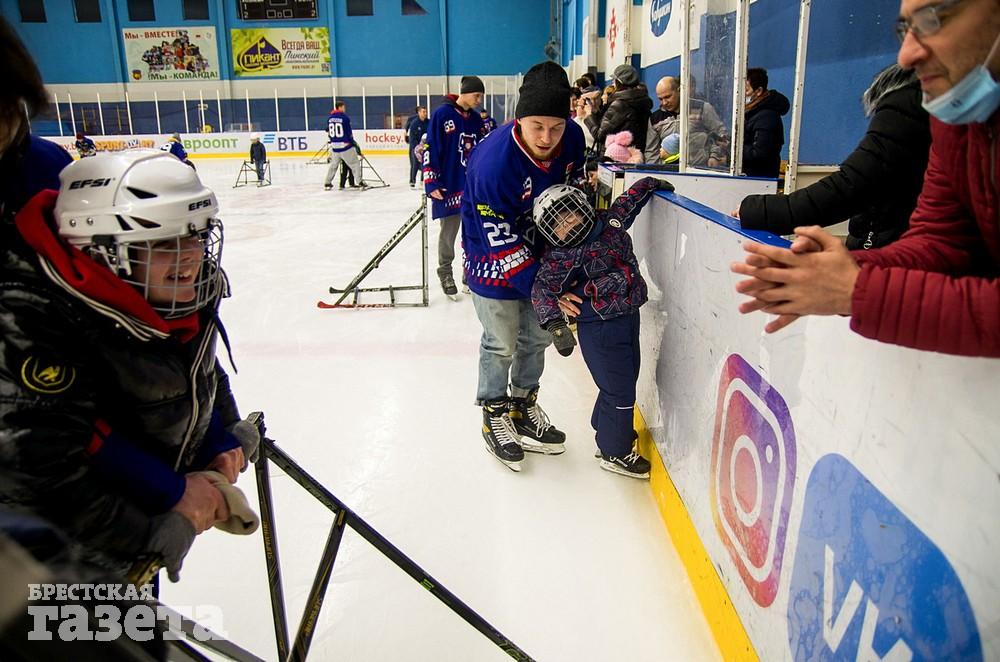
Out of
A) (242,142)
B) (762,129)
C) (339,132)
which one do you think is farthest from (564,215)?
(242,142)

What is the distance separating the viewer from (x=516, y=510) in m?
2.23

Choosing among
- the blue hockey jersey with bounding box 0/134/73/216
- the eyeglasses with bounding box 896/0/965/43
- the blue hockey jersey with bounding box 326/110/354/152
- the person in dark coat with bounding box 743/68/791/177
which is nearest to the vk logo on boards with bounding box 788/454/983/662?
the eyeglasses with bounding box 896/0/965/43

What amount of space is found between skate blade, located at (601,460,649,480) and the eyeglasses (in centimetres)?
184

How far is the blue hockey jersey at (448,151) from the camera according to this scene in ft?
14.3

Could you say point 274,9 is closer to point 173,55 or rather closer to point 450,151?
point 173,55

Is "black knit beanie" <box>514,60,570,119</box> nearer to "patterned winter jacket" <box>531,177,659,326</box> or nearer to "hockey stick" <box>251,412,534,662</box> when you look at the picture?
"patterned winter jacket" <box>531,177,659,326</box>

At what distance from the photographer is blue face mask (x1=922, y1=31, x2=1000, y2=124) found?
0.66 m

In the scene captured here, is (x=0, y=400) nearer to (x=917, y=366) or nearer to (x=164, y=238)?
(x=164, y=238)

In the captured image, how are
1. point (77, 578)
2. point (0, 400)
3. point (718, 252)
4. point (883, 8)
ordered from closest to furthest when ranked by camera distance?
1. point (77, 578)
2. point (0, 400)
3. point (718, 252)
4. point (883, 8)

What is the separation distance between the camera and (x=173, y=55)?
19.3 metres

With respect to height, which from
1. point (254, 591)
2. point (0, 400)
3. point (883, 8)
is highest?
point (883, 8)

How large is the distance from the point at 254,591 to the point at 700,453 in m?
1.28

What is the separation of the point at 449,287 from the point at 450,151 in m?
0.92

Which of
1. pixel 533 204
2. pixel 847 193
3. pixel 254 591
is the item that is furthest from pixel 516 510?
pixel 847 193
